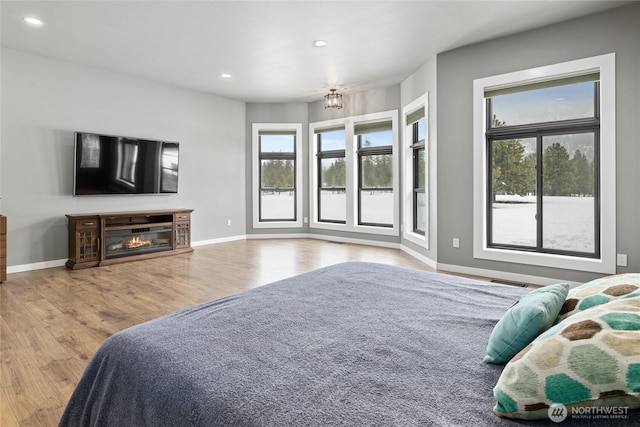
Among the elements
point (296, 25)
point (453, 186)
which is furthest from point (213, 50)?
point (453, 186)

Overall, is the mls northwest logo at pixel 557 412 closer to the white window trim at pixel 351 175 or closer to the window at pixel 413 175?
the window at pixel 413 175

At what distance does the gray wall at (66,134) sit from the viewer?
4.60 metres

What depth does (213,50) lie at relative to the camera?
4711 mm

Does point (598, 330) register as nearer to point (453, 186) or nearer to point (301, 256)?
point (453, 186)

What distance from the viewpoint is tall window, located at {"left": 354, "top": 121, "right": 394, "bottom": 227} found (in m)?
6.72

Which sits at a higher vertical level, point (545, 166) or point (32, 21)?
point (32, 21)

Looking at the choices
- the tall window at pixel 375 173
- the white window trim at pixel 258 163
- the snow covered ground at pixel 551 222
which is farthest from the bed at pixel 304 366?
the white window trim at pixel 258 163

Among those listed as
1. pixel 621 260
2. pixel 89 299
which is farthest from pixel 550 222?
pixel 89 299

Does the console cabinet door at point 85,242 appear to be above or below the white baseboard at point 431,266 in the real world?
above

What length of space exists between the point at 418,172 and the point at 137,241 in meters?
4.72

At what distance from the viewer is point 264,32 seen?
13.7 ft

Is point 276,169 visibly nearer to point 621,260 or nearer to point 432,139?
point 432,139

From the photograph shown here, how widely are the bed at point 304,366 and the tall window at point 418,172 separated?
436 centimetres

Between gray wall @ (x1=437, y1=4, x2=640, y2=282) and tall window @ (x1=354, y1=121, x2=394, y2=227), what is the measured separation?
1.91m
